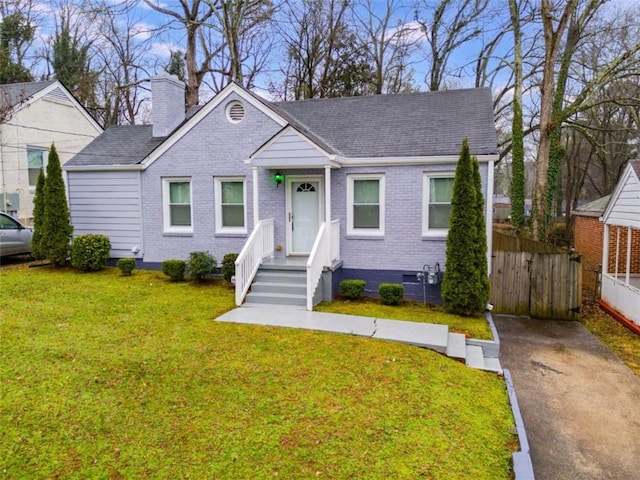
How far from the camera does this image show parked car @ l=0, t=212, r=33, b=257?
12.5 metres

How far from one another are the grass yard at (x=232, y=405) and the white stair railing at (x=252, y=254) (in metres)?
1.50

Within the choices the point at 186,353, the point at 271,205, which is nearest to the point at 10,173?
the point at 271,205

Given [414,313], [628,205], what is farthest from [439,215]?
[628,205]

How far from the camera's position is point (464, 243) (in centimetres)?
844

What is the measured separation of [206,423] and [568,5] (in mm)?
16071

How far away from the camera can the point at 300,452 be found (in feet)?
12.8

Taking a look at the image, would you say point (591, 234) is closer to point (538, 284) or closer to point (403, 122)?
point (538, 284)

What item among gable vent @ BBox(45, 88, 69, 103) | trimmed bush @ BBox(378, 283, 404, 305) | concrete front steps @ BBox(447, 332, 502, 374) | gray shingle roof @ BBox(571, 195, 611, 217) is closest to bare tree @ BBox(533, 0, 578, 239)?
gray shingle roof @ BBox(571, 195, 611, 217)

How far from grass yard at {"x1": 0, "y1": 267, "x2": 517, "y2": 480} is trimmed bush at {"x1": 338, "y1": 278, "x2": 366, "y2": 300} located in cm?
261

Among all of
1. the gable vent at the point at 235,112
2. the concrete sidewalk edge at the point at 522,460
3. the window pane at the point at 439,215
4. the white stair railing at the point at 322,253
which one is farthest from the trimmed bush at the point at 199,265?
the concrete sidewalk edge at the point at 522,460

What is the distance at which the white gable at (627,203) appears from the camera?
10180 mm

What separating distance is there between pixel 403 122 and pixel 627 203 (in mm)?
6138

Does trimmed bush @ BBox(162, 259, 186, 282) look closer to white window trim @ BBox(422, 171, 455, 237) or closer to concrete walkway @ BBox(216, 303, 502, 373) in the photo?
concrete walkway @ BBox(216, 303, 502, 373)

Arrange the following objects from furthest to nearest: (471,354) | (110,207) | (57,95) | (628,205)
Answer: (57,95), (110,207), (628,205), (471,354)
